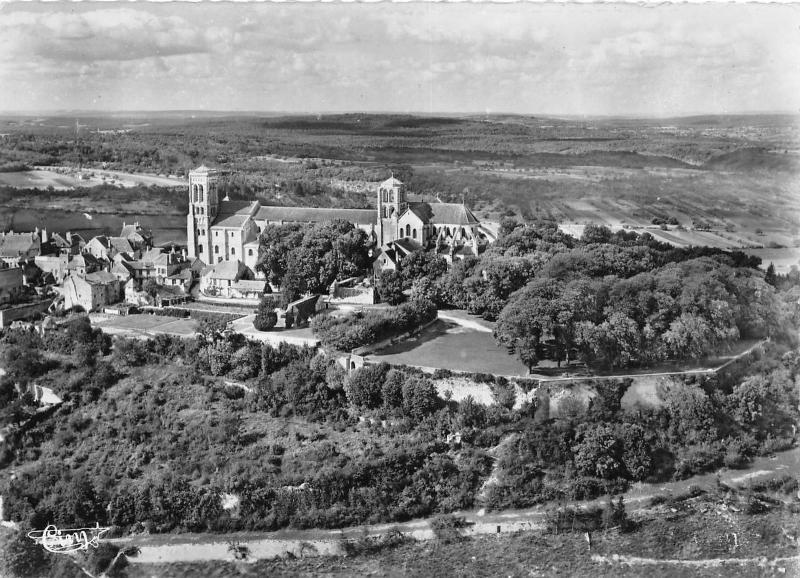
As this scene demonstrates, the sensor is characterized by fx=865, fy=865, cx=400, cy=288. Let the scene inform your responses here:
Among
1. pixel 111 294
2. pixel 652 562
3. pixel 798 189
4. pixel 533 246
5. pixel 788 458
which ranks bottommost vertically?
pixel 652 562

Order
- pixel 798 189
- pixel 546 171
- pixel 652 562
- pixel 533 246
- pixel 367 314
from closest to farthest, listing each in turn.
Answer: pixel 652 562 → pixel 798 189 → pixel 367 314 → pixel 533 246 → pixel 546 171

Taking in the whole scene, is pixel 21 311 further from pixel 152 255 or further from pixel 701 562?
pixel 701 562

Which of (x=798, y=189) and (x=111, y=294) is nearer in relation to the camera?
(x=798, y=189)

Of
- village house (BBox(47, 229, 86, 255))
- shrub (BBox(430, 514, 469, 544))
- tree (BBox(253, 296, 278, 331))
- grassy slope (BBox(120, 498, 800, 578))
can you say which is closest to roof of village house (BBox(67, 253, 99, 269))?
village house (BBox(47, 229, 86, 255))

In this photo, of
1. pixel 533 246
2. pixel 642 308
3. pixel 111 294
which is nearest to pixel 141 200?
pixel 111 294

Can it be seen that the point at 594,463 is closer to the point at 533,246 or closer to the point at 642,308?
the point at 642,308
